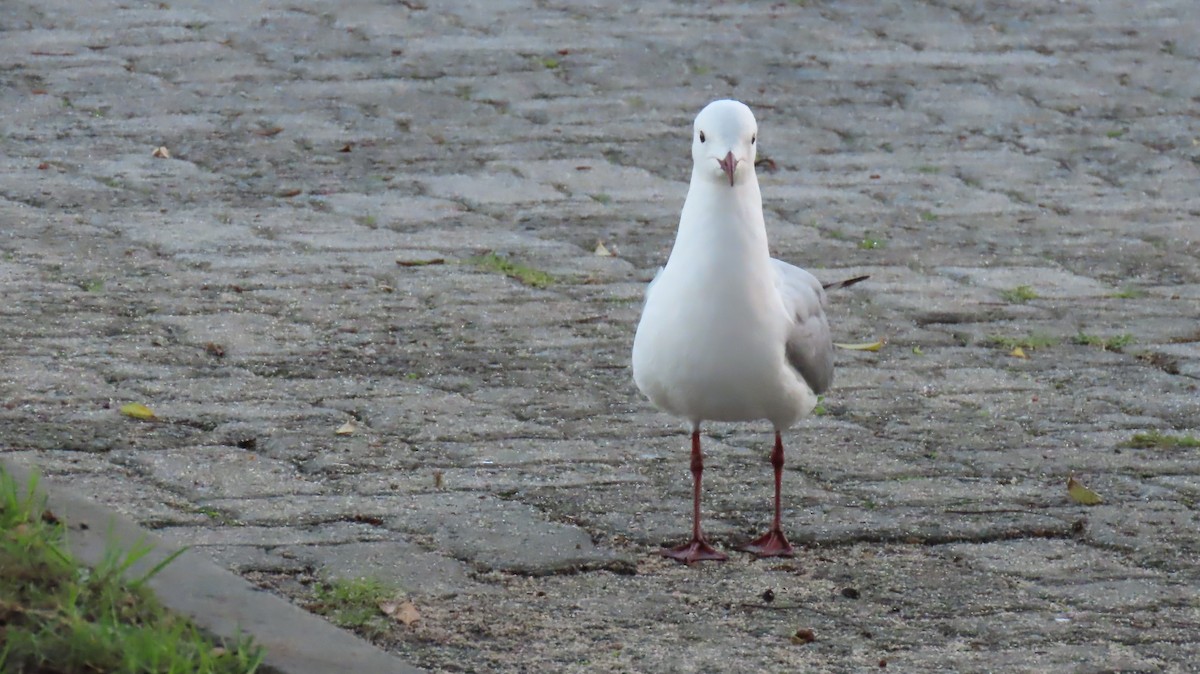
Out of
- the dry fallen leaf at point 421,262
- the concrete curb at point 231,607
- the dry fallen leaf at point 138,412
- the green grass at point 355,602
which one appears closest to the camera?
the concrete curb at point 231,607

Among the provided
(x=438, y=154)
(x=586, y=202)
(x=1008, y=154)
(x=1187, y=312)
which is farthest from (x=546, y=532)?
(x=1008, y=154)

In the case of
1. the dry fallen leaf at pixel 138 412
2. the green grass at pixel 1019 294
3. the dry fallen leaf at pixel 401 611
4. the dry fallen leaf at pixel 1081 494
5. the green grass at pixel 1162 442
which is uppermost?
the green grass at pixel 1019 294

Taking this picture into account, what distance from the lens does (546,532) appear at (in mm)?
4215

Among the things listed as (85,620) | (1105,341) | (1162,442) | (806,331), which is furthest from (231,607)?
(1105,341)

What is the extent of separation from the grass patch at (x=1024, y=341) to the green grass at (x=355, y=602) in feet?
9.53

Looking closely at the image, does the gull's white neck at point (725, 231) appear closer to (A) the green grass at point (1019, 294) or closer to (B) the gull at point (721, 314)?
(B) the gull at point (721, 314)

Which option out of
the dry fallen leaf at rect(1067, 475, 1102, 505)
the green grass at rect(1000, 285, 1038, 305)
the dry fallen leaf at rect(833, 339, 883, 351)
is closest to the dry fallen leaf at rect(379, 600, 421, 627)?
the dry fallen leaf at rect(1067, 475, 1102, 505)

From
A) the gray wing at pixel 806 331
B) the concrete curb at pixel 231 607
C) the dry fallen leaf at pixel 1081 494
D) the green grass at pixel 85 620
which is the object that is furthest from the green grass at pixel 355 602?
the dry fallen leaf at pixel 1081 494

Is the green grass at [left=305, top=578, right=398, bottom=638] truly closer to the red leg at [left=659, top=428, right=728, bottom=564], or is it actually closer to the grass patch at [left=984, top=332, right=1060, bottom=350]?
the red leg at [left=659, top=428, right=728, bottom=564]

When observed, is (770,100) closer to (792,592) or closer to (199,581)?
(792,592)

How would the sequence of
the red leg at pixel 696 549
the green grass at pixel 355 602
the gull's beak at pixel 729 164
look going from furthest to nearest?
the red leg at pixel 696 549 < the gull's beak at pixel 729 164 < the green grass at pixel 355 602

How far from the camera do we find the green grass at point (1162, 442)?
500 centimetres

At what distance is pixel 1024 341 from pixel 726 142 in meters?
2.44

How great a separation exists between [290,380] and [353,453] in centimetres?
68
